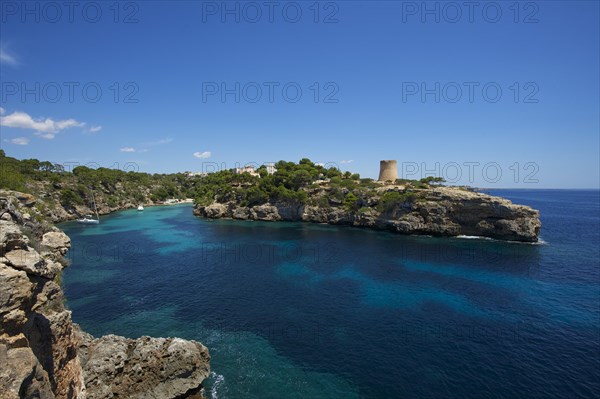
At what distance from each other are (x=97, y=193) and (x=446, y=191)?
95813 mm

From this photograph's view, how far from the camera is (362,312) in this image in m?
25.6

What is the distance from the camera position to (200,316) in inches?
958

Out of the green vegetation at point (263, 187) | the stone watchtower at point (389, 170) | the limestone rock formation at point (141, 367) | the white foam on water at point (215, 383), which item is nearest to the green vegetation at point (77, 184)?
the green vegetation at point (263, 187)

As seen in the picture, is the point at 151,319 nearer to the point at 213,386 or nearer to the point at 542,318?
the point at 213,386

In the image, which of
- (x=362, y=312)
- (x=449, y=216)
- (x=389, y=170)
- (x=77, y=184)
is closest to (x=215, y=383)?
(x=362, y=312)

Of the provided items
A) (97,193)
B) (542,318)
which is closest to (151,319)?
(542,318)

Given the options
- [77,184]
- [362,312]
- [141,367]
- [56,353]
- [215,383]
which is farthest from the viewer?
[77,184]

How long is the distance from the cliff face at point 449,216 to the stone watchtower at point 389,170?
20.0 m

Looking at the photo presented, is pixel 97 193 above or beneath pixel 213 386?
above

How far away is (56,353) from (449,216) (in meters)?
61.6

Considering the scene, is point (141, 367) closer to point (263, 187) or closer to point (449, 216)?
point (449, 216)

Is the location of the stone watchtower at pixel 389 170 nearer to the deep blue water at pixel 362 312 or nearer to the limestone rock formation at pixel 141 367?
the deep blue water at pixel 362 312

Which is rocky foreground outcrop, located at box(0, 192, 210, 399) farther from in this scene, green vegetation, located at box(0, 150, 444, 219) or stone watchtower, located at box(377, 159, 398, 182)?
stone watchtower, located at box(377, 159, 398, 182)

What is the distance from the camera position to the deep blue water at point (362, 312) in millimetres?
17375
